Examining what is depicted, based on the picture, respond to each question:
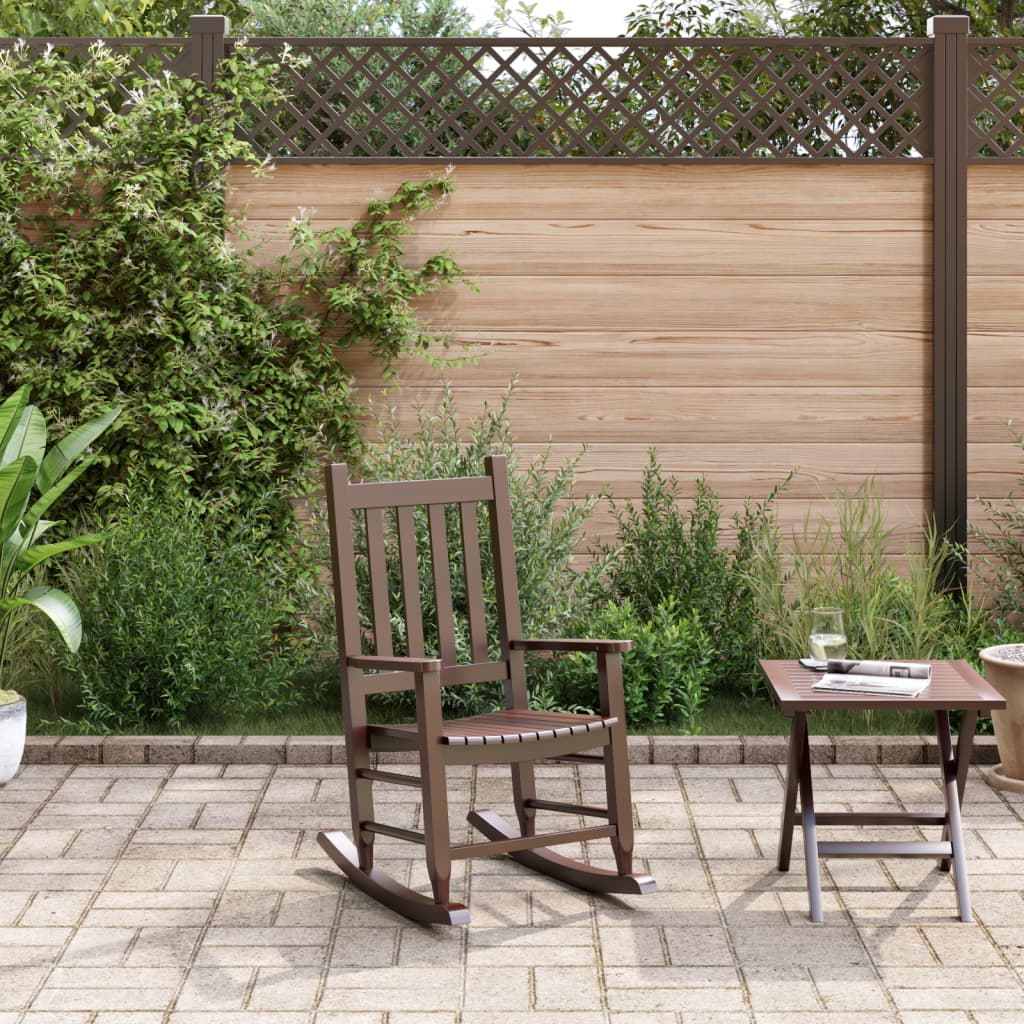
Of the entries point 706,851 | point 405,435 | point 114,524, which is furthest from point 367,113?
point 706,851

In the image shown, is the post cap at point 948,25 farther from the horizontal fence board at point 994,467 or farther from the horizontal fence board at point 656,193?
the horizontal fence board at point 994,467

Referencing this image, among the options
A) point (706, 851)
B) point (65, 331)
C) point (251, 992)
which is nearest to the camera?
point (251, 992)

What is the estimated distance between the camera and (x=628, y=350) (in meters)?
5.58

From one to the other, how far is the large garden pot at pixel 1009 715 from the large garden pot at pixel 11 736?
10.2 feet

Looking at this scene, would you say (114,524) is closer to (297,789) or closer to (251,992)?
(297,789)

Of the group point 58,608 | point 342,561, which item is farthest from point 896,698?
point 58,608

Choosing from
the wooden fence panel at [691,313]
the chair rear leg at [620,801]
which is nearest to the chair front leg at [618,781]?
the chair rear leg at [620,801]

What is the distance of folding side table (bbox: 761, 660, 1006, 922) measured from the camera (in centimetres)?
319

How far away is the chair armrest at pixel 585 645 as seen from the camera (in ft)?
11.2

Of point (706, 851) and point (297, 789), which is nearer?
point (706, 851)

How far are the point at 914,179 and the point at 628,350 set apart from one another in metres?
1.37

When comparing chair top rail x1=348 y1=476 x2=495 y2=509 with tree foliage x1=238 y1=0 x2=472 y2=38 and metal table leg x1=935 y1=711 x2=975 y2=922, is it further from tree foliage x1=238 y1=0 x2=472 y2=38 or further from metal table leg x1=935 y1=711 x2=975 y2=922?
tree foliage x1=238 y1=0 x2=472 y2=38

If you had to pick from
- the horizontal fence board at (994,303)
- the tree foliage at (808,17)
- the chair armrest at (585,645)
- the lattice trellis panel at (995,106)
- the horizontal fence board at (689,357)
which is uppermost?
the tree foliage at (808,17)

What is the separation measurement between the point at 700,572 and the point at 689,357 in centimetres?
93
